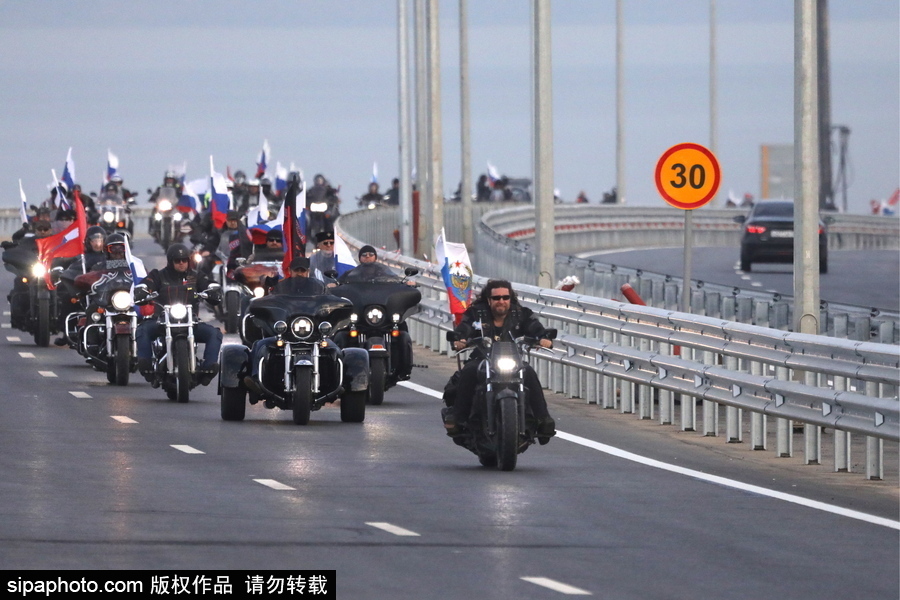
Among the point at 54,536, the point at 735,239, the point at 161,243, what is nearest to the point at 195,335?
the point at 54,536

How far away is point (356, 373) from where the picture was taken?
771 inches

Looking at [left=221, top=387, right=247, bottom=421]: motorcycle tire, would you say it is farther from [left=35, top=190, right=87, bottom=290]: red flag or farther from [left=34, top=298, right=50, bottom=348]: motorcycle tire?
[left=35, top=190, right=87, bottom=290]: red flag

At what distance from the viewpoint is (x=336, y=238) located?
25.9 meters

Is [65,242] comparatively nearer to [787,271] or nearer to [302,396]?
[302,396]

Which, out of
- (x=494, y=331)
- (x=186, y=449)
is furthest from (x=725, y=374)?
(x=186, y=449)

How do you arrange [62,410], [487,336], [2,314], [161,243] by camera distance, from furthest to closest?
[161,243], [2,314], [62,410], [487,336]

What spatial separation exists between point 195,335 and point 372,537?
33.9 feet

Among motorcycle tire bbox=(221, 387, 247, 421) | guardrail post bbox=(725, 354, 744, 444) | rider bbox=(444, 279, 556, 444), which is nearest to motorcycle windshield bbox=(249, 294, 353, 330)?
motorcycle tire bbox=(221, 387, 247, 421)

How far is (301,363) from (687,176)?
4930mm

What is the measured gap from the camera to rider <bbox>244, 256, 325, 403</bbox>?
19.5 meters

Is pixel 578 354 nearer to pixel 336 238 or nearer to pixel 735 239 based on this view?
pixel 336 238

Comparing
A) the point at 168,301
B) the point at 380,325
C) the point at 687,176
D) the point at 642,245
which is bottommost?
the point at 642,245

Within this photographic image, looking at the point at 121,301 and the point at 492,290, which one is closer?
the point at 492,290

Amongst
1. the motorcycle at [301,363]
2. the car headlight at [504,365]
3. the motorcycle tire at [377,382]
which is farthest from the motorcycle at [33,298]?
the car headlight at [504,365]
